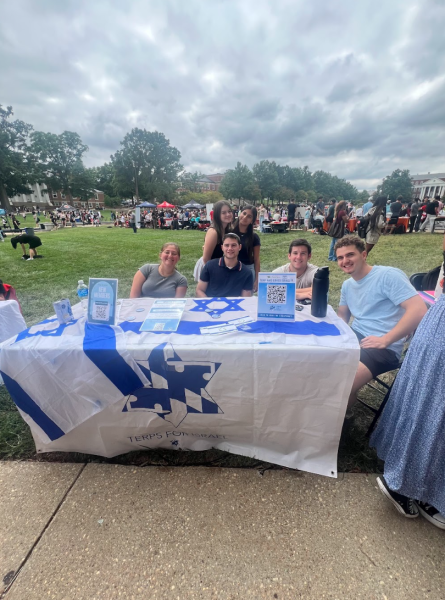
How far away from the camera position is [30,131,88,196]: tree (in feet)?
166

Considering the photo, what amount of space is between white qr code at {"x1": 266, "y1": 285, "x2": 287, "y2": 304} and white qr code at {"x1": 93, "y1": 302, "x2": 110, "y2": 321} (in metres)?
1.11

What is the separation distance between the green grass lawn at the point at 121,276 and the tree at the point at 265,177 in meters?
53.7

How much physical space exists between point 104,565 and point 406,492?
1.61m

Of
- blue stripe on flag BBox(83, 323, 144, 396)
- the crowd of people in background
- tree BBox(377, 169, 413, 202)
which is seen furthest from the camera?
tree BBox(377, 169, 413, 202)

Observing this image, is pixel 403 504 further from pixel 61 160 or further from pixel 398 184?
pixel 398 184

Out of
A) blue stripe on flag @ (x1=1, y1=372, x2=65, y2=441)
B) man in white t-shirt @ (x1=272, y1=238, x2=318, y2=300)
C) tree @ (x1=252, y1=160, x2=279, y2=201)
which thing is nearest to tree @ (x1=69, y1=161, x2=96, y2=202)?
tree @ (x1=252, y1=160, x2=279, y2=201)

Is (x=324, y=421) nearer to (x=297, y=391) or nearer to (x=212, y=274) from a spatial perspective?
(x=297, y=391)

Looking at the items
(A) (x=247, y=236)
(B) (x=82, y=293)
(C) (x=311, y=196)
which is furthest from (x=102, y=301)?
(C) (x=311, y=196)

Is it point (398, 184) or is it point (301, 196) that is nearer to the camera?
point (301, 196)

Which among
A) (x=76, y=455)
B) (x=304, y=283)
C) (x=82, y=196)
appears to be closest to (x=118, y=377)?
(x=76, y=455)

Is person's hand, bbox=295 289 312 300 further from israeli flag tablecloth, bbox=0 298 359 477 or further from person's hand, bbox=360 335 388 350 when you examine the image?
person's hand, bbox=360 335 388 350

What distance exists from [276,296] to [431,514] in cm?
148

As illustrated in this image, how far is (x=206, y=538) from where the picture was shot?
1.44 m

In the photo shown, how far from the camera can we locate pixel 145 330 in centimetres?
180
